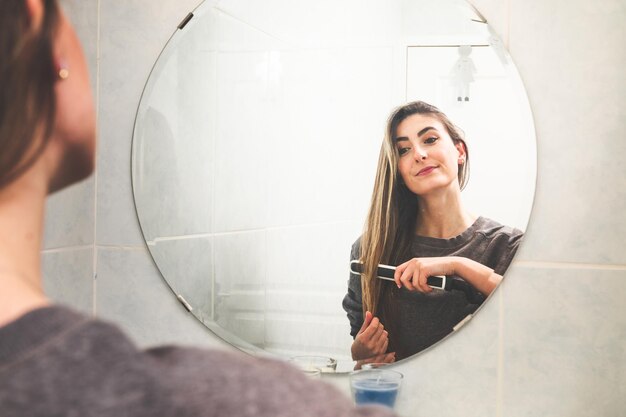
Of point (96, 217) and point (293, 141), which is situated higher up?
point (293, 141)

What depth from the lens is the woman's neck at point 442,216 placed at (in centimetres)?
109

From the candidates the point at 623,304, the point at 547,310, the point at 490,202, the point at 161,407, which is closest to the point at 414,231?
the point at 490,202

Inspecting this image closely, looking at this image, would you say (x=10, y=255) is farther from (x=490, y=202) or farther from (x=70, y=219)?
(x=70, y=219)

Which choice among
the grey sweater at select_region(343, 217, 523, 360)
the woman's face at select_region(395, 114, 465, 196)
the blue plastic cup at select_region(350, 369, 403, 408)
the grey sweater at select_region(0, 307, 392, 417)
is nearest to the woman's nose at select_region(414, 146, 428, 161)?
the woman's face at select_region(395, 114, 465, 196)

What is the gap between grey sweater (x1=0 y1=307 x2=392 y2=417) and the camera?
0.33 m

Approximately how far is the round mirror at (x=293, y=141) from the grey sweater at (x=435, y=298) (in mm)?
20

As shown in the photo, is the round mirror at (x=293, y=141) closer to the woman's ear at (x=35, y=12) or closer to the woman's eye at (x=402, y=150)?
the woman's eye at (x=402, y=150)

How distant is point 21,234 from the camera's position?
1.48 feet

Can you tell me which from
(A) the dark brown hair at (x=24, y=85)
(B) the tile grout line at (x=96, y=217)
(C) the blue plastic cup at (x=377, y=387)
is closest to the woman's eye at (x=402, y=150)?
(C) the blue plastic cup at (x=377, y=387)

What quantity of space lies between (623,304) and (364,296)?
43 cm

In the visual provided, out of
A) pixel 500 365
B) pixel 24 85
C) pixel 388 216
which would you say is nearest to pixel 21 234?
pixel 24 85

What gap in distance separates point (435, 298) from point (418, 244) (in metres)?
0.10

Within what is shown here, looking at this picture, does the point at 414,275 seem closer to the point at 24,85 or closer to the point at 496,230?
the point at 496,230

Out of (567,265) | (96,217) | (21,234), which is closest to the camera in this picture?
(21,234)
